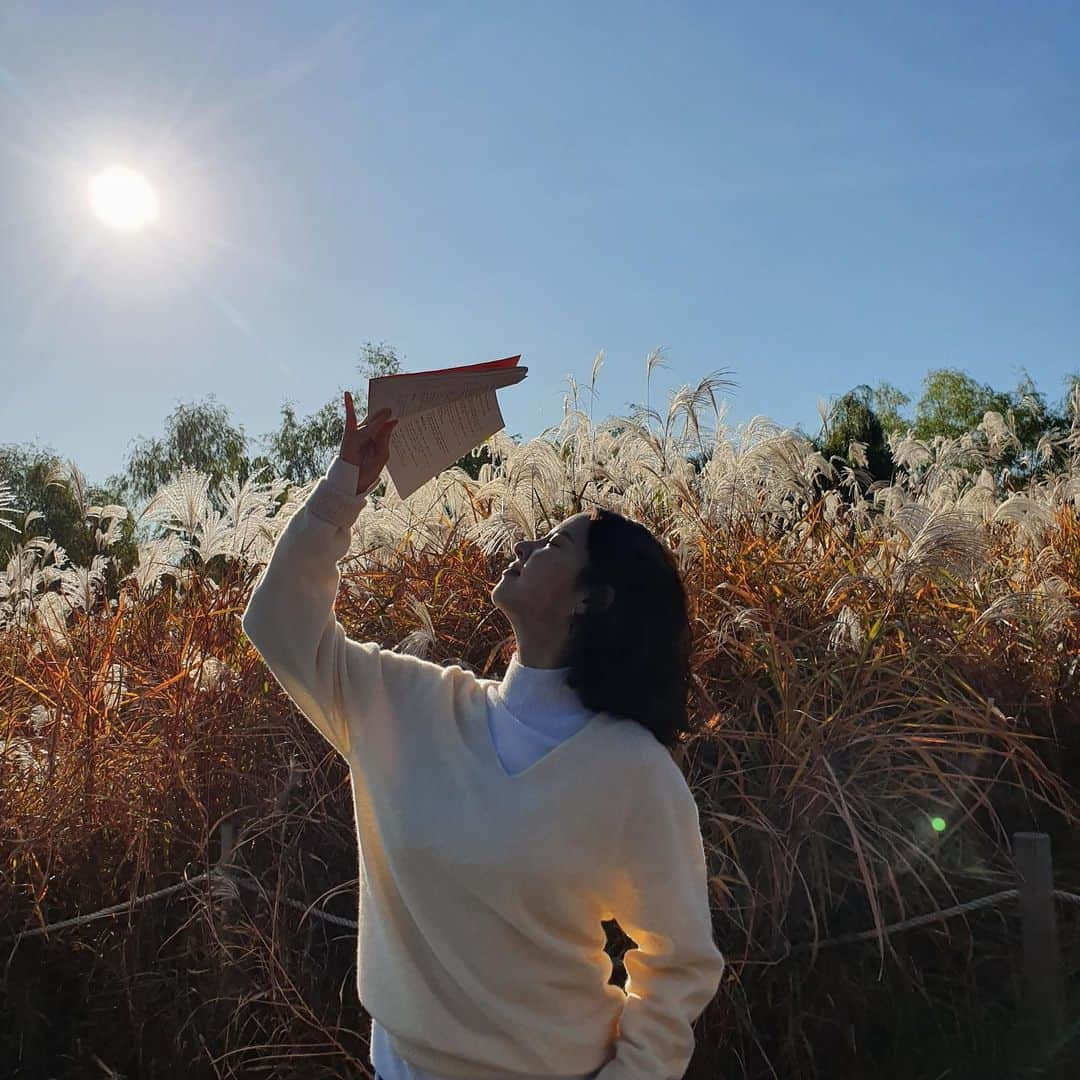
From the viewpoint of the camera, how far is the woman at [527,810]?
1.54 meters

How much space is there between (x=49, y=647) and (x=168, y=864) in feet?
3.61

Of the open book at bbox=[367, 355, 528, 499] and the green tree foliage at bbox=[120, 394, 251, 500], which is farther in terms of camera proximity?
the green tree foliage at bbox=[120, 394, 251, 500]

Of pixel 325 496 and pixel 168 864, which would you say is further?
pixel 168 864

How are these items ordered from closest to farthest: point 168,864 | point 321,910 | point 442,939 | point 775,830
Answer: point 442,939, point 775,830, point 321,910, point 168,864

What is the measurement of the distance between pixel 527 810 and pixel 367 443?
644 mm

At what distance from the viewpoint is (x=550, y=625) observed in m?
1.74

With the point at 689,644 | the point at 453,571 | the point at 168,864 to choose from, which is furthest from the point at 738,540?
the point at 168,864

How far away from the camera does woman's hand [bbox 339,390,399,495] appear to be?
5.67 feet

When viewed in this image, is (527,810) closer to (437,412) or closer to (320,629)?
(320,629)

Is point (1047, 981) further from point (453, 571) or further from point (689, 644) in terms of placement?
point (453, 571)

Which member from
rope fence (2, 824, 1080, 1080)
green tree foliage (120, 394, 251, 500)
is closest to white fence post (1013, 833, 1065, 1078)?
rope fence (2, 824, 1080, 1080)

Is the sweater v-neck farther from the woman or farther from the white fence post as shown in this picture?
the white fence post

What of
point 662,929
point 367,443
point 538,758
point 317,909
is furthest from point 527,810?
point 317,909

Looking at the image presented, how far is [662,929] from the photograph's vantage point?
1.54 meters
